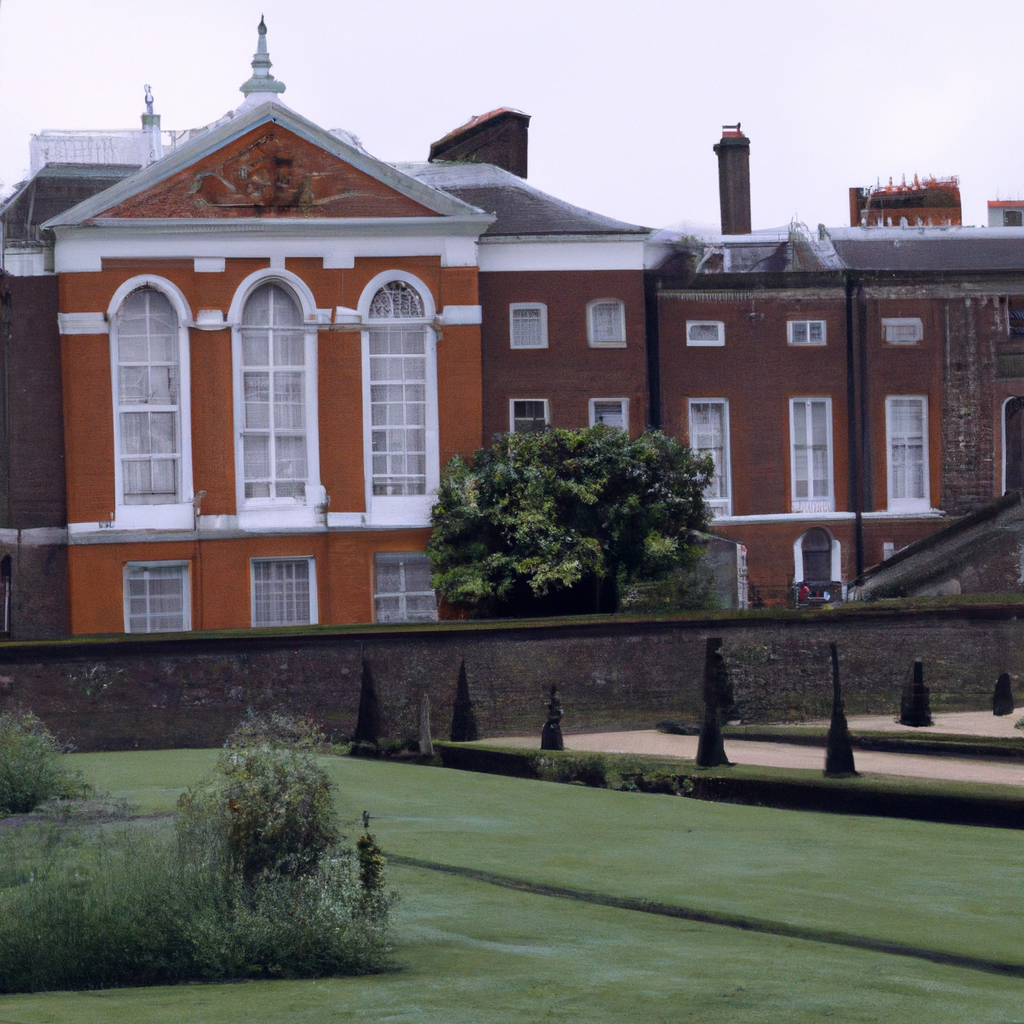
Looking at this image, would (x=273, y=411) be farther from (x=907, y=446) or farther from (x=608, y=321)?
(x=907, y=446)

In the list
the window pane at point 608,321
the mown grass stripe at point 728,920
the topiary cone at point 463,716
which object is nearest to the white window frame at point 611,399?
the window pane at point 608,321

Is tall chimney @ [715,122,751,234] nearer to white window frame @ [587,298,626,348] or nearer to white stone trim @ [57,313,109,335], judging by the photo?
white window frame @ [587,298,626,348]

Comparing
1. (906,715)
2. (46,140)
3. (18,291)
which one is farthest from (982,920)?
(46,140)

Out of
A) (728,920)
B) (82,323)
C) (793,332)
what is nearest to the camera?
(728,920)

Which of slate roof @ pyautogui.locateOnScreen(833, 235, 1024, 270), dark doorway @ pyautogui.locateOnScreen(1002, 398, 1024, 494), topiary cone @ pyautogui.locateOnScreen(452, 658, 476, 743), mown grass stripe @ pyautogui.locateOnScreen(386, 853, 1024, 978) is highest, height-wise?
slate roof @ pyautogui.locateOnScreen(833, 235, 1024, 270)

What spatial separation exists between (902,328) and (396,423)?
12314 millimetres

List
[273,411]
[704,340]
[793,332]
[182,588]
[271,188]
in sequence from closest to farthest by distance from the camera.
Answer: [182,588] → [271,188] → [273,411] → [704,340] → [793,332]

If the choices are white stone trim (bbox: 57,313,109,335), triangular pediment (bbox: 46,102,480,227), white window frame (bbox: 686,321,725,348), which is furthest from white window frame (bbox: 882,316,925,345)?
white stone trim (bbox: 57,313,109,335)

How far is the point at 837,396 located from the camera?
123 ft

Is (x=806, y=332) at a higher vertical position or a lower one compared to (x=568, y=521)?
higher

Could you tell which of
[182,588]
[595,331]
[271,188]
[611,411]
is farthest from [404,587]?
[271,188]

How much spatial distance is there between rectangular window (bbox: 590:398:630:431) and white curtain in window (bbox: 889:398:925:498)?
6.51m

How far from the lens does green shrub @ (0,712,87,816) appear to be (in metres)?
18.1

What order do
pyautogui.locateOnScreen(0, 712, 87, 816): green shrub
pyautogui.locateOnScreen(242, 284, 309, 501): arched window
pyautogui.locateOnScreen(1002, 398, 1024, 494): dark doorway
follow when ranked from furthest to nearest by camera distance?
pyautogui.locateOnScreen(1002, 398, 1024, 494): dark doorway → pyautogui.locateOnScreen(242, 284, 309, 501): arched window → pyautogui.locateOnScreen(0, 712, 87, 816): green shrub
